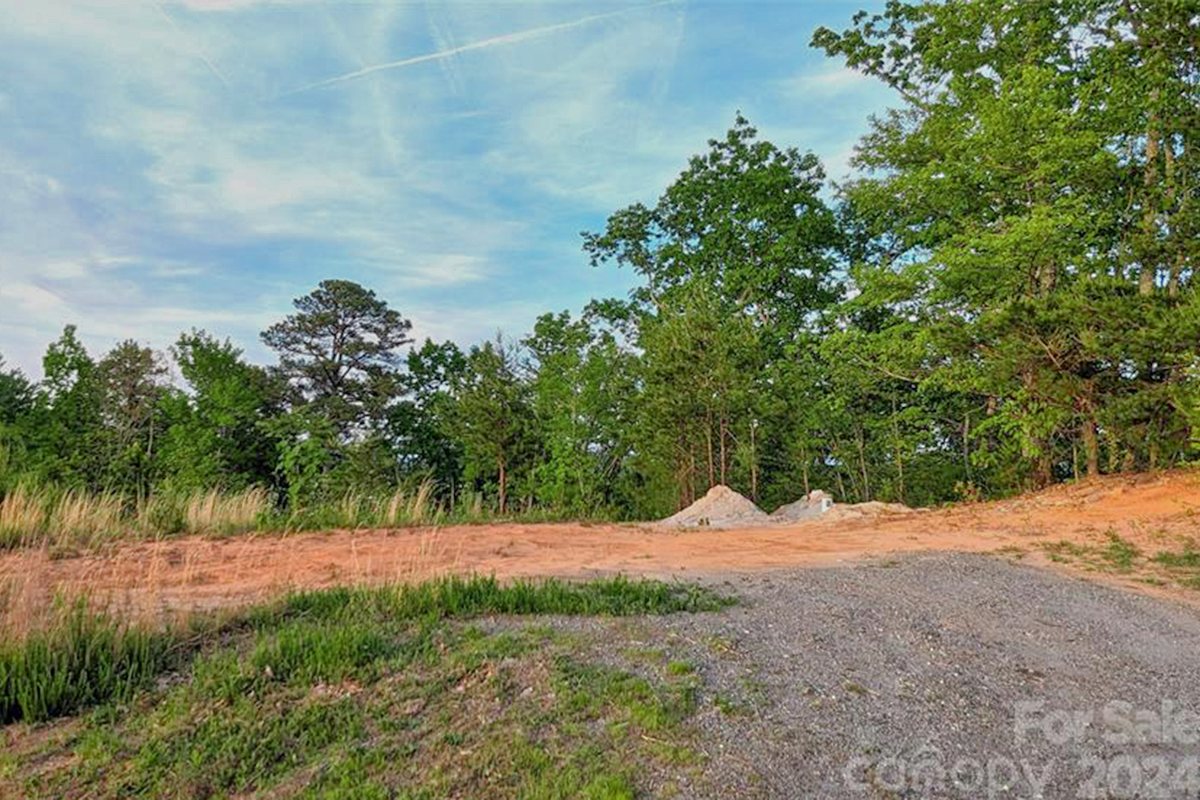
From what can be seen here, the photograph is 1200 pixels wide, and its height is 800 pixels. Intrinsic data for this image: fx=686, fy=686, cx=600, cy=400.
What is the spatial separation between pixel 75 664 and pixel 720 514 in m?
10.2

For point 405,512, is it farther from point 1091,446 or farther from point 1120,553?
point 1091,446

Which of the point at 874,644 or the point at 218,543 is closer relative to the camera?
the point at 874,644

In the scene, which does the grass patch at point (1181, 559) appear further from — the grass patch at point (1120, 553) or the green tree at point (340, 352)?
the green tree at point (340, 352)

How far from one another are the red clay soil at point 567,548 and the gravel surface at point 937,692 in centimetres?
167

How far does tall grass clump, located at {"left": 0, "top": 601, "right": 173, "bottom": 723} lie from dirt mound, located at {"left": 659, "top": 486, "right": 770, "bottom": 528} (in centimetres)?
864

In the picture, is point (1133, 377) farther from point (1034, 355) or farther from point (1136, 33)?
point (1136, 33)

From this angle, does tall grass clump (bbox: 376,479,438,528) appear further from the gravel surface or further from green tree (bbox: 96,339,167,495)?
green tree (bbox: 96,339,167,495)

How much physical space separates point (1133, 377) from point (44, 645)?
12.9 meters

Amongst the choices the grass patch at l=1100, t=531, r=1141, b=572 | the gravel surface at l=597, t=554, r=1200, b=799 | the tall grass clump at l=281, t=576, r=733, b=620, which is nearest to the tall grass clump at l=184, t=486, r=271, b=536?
the tall grass clump at l=281, t=576, r=733, b=620

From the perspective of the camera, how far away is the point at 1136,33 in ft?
41.5

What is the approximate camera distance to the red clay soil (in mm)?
5297

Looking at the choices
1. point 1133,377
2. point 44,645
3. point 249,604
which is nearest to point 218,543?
point 249,604

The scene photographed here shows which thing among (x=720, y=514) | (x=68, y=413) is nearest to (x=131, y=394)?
(x=68, y=413)

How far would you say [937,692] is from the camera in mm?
3445
